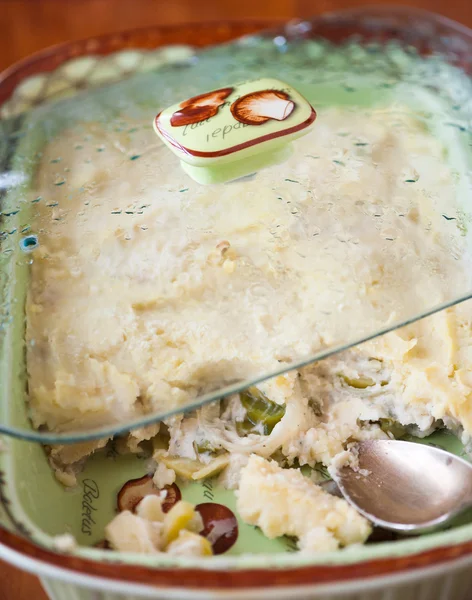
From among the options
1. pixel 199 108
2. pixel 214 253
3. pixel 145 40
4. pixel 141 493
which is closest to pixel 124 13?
pixel 145 40

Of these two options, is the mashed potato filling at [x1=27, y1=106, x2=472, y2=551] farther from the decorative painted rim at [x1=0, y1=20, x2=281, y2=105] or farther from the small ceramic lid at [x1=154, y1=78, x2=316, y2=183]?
the decorative painted rim at [x1=0, y1=20, x2=281, y2=105]

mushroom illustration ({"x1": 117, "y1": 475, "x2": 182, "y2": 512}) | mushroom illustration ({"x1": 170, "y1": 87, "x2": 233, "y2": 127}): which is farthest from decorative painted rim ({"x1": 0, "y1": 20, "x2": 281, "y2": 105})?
mushroom illustration ({"x1": 117, "y1": 475, "x2": 182, "y2": 512})

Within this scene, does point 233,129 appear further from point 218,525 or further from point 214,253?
point 218,525

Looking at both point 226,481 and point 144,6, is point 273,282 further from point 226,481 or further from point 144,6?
point 144,6

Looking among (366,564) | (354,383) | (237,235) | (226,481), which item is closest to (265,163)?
(237,235)

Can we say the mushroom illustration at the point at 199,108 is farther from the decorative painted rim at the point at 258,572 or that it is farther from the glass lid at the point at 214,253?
the decorative painted rim at the point at 258,572

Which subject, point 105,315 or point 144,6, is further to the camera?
point 144,6

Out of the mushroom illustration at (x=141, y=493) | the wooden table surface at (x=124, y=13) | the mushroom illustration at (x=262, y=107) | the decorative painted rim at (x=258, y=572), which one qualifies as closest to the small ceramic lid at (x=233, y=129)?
the mushroom illustration at (x=262, y=107)
